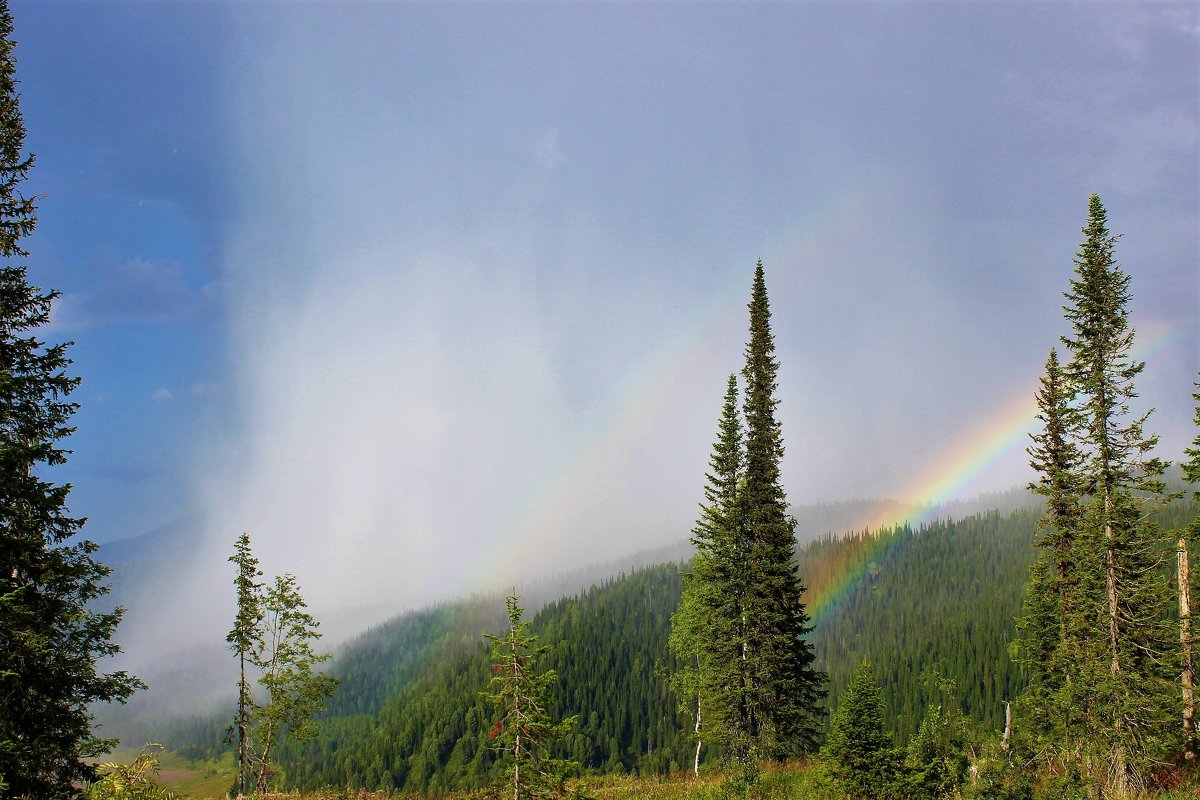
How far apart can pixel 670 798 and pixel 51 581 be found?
804 inches

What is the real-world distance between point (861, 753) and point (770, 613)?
42.4ft

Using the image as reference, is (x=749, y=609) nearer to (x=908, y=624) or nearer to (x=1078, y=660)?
(x=1078, y=660)

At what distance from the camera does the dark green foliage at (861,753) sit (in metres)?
21.5

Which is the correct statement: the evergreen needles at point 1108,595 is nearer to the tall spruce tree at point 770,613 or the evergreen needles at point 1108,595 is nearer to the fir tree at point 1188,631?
the fir tree at point 1188,631

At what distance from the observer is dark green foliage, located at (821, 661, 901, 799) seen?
2147 centimetres

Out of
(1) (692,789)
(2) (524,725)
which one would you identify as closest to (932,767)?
(1) (692,789)

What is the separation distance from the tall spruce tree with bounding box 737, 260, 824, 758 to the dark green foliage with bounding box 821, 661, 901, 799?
36.2 feet

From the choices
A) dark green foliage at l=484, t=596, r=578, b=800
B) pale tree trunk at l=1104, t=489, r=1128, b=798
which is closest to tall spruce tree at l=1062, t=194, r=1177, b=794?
pale tree trunk at l=1104, t=489, r=1128, b=798

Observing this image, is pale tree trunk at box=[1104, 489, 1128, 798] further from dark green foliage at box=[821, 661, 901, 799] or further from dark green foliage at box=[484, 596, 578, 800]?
dark green foliage at box=[484, 596, 578, 800]

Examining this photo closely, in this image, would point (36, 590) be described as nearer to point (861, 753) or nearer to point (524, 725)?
point (524, 725)

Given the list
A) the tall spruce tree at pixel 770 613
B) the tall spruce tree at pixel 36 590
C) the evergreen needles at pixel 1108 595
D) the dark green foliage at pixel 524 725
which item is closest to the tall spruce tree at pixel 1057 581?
the evergreen needles at pixel 1108 595

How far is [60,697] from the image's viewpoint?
45.3ft

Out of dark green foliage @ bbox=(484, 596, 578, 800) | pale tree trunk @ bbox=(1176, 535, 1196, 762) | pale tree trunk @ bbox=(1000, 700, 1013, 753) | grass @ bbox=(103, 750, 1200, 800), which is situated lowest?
pale tree trunk @ bbox=(1000, 700, 1013, 753)

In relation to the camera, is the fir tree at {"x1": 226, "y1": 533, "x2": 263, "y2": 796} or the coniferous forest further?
the fir tree at {"x1": 226, "y1": 533, "x2": 263, "y2": 796}
